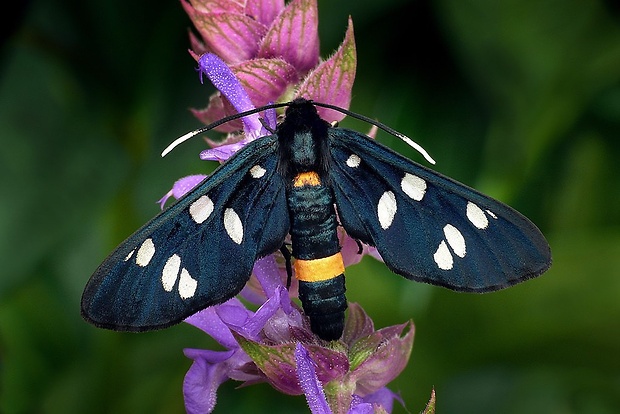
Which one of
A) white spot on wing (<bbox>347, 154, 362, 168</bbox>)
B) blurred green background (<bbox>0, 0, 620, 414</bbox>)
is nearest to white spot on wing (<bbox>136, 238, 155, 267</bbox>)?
white spot on wing (<bbox>347, 154, 362, 168</bbox>)

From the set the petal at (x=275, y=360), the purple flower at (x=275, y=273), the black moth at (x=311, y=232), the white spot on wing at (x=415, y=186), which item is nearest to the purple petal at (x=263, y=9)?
the purple flower at (x=275, y=273)

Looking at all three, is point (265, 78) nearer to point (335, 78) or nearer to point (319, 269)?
point (335, 78)

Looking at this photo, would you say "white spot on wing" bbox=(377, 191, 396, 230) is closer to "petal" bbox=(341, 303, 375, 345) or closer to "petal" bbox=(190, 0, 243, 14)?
"petal" bbox=(341, 303, 375, 345)

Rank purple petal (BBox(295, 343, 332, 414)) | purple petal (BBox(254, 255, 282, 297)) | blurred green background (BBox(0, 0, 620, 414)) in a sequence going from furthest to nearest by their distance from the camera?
blurred green background (BBox(0, 0, 620, 414)), purple petal (BBox(254, 255, 282, 297)), purple petal (BBox(295, 343, 332, 414))

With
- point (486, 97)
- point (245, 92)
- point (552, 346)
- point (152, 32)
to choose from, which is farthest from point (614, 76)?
point (245, 92)

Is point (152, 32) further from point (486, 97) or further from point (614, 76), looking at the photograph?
point (614, 76)

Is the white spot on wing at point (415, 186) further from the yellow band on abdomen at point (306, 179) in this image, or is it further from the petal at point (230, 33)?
the petal at point (230, 33)
